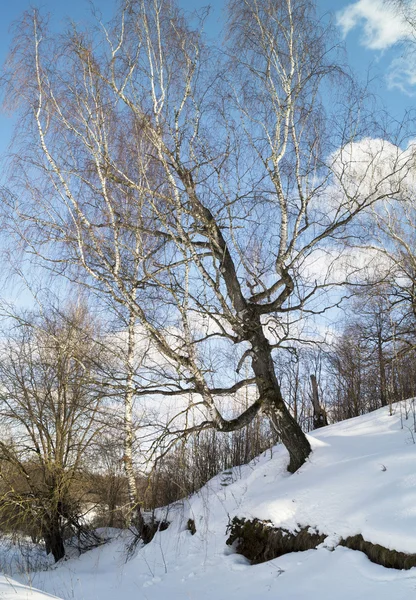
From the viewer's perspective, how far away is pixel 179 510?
870cm

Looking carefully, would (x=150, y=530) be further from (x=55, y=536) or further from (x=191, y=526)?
(x=55, y=536)

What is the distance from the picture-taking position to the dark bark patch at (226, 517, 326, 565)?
538 centimetres

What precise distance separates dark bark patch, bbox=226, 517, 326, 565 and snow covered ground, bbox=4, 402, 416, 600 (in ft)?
0.37

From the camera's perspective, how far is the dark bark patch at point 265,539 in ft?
17.6

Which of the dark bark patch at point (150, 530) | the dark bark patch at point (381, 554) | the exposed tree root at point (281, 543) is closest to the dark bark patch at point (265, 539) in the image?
the exposed tree root at point (281, 543)

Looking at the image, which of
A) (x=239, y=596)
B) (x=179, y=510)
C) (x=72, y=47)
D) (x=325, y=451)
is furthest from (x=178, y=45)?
(x=179, y=510)

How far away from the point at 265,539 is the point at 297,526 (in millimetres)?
645

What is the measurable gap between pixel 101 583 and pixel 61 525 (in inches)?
166

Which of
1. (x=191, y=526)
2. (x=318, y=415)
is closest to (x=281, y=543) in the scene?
(x=191, y=526)

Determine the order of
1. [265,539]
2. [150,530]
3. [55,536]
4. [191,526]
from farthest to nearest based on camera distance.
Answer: [55,536] < [150,530] < [191,526] < [265,539]

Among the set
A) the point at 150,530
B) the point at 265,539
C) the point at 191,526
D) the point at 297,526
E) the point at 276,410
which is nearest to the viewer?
the point at 297,526

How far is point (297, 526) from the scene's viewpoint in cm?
562

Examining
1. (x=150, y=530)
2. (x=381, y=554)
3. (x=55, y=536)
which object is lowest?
(x=55, y=536)

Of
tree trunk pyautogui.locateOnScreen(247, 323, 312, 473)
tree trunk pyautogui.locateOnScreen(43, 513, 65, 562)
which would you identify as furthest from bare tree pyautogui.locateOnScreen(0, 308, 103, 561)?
tree trunk pyautogui.locateOnScreen(247, 323, 312, 473)
